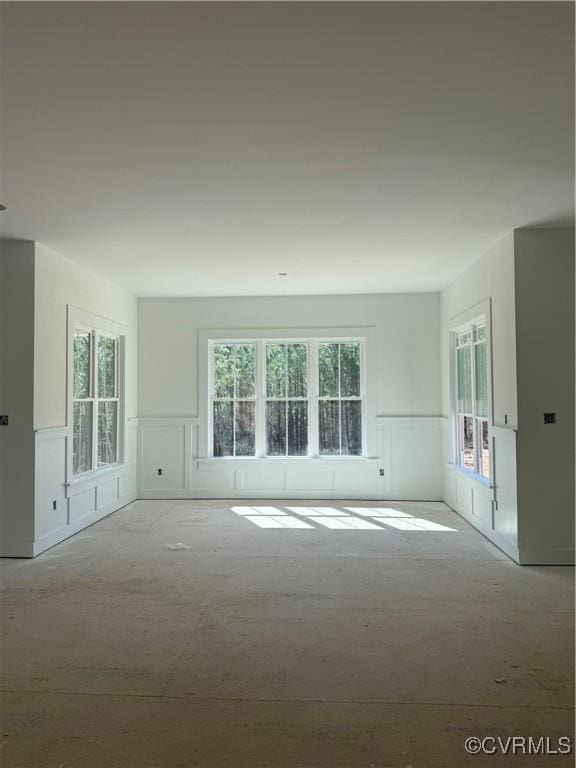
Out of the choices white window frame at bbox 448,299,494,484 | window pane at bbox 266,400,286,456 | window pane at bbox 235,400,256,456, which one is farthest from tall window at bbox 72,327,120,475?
white window frame at bbox 448,299,494,484

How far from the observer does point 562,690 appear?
246 cm

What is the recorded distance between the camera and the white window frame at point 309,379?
7164 millimetres

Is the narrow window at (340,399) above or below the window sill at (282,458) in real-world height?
above

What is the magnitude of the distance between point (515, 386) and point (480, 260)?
5.11 feet

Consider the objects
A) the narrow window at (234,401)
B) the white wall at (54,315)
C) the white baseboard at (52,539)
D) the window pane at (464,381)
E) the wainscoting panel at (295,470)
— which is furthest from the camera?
the narrow window at (234,401)

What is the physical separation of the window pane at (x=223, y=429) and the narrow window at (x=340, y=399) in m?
1.21

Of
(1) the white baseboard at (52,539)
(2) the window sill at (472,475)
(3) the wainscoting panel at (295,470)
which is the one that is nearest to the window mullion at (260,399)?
(3) the wainscoting panel at (295,470)

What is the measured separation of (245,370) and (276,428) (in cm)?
91

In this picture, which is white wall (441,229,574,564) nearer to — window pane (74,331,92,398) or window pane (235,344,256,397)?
window pane (235,344,256,397)

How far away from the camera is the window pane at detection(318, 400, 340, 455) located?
7.28 m

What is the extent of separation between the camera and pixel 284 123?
2652 mm

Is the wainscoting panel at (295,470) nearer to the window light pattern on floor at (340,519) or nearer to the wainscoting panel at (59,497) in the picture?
the window light pattern on floor at (340,519)

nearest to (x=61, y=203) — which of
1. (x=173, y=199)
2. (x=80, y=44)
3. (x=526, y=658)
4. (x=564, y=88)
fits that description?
(x=173, y=199)

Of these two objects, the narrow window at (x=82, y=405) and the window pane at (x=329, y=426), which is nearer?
the narrow window at (x=82, y=405)
